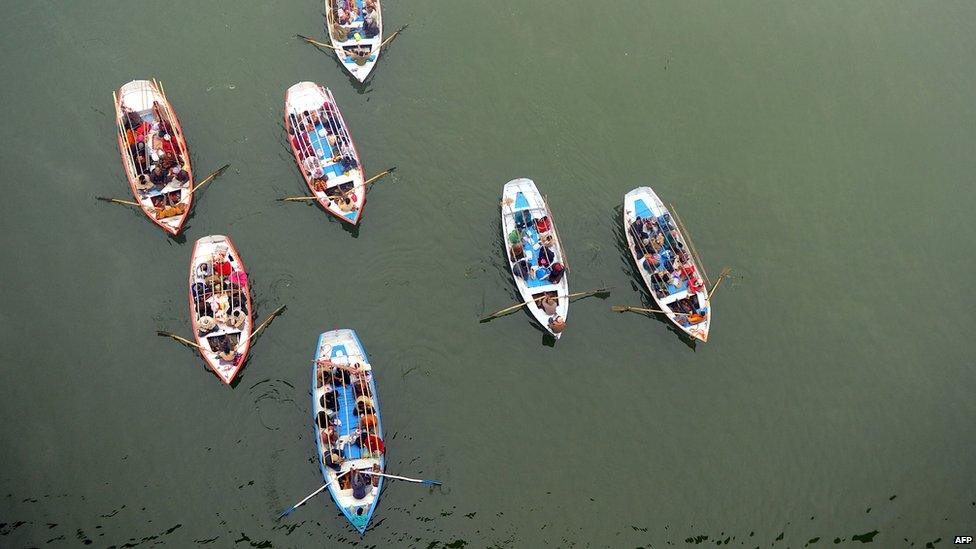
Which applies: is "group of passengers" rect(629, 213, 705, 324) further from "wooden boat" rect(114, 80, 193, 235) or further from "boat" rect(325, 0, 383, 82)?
"wooden boat" rect(114, 80, 193, 235)

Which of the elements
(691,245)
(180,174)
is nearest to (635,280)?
(691,245)

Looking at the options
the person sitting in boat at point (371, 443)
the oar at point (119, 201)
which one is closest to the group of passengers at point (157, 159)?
the oar at point (119, 201)

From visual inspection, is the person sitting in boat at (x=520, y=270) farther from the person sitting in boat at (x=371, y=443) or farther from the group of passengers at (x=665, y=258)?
the person sitting in boat at (x=371, y=443)

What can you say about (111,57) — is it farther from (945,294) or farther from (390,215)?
(945,294)

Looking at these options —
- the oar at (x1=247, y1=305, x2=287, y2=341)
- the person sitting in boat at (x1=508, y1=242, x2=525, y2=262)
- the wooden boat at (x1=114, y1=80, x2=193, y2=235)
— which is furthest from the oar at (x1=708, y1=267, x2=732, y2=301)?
the wooden boat at (x1=114, y1=80, x2=193, y2=235)

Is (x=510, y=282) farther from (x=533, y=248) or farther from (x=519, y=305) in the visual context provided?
(x=533, y=248)

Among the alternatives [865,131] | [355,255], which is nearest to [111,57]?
[355,255]
